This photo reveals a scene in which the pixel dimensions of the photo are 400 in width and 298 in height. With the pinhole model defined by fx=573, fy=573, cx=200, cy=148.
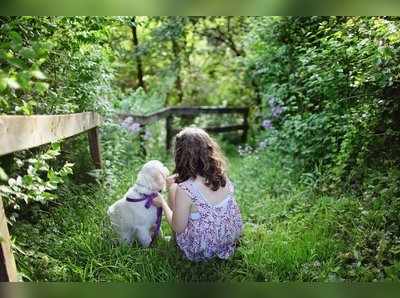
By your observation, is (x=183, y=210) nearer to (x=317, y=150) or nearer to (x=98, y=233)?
(x=98, y=233)

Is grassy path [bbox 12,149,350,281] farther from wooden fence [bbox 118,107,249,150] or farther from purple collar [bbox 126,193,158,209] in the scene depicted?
wooden fence [bbox 118,107,249,150]

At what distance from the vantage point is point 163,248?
8.76ft

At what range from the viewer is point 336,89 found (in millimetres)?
3492

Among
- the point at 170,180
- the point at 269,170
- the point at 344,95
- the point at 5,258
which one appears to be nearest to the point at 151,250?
the point at 170,180

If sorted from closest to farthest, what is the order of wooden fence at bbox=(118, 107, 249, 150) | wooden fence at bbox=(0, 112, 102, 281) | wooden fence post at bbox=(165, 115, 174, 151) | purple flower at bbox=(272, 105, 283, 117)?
wooden fence at bbox=(0, 112, 102, 281) → purple flower at bbox=(272, 105, 283, 117) → wooden fence at bbox=(118, 107, 249, 150) → wooden fence post at bbox=(165, 115, 174, 151)

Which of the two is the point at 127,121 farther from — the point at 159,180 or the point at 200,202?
the point at 200,202

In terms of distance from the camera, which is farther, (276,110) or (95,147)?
(276,110)

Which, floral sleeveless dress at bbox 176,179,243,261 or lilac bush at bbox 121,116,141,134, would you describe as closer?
floral sleeveless dress at bbox 176,179,243,261

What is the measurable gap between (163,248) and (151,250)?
92 mm

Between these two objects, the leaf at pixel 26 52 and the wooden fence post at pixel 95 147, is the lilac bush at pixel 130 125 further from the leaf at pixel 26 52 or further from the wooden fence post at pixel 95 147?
the leaf at pixel 26 52

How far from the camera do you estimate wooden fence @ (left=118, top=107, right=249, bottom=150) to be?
5477mm

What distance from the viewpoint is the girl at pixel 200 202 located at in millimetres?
2537

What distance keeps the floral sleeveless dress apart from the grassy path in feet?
0.18

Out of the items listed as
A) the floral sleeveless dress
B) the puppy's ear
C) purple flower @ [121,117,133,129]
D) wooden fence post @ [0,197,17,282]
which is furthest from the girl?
purple flower @ [121,117,133,129]
